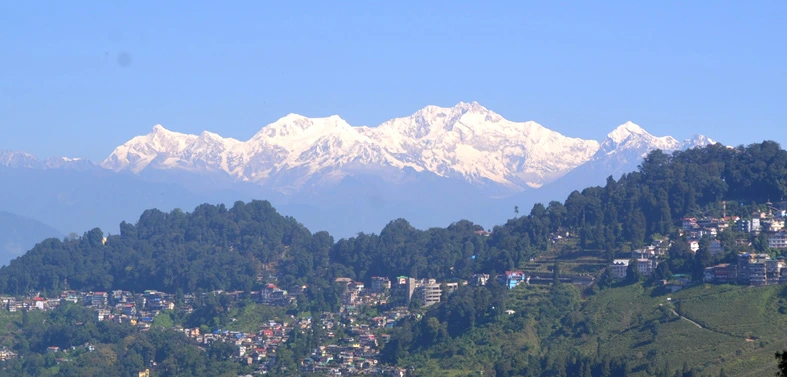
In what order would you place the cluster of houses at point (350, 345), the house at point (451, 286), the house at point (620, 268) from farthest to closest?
the house at point (451, 286) → the house at point (620, 268) → the cluster of houses at point (350, 345)

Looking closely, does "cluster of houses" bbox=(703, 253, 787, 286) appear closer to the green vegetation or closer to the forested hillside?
the forested hillside

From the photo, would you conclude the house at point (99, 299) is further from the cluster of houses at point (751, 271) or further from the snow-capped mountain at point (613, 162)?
the snow-capped mountain at point (613, 162)

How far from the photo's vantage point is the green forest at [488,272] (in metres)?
56.5

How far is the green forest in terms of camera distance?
5650 cm

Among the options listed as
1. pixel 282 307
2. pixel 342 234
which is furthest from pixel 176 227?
pixel 342 234

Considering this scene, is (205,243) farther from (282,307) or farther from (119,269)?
(282,307)

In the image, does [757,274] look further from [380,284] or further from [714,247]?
[380,284]

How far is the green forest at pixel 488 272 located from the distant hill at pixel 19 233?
58163 mm

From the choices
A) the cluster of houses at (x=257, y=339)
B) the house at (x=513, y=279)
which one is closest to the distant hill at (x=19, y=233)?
the cluster of houses at (x=257, y=339)

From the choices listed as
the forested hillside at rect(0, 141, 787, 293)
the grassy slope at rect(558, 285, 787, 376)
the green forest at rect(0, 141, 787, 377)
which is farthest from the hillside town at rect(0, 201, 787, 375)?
the grassy slope at rect(558, 285, 787, 376)

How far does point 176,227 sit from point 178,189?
90.3m

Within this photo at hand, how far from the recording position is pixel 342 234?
16000cm

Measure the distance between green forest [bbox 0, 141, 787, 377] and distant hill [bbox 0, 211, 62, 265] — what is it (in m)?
58.2

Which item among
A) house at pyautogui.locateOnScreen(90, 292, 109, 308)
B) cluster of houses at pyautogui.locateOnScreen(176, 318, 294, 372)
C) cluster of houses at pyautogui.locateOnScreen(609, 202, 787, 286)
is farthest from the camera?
Answer: house at pyautogui.locateOnScreen(90, 292, 109, 308)
